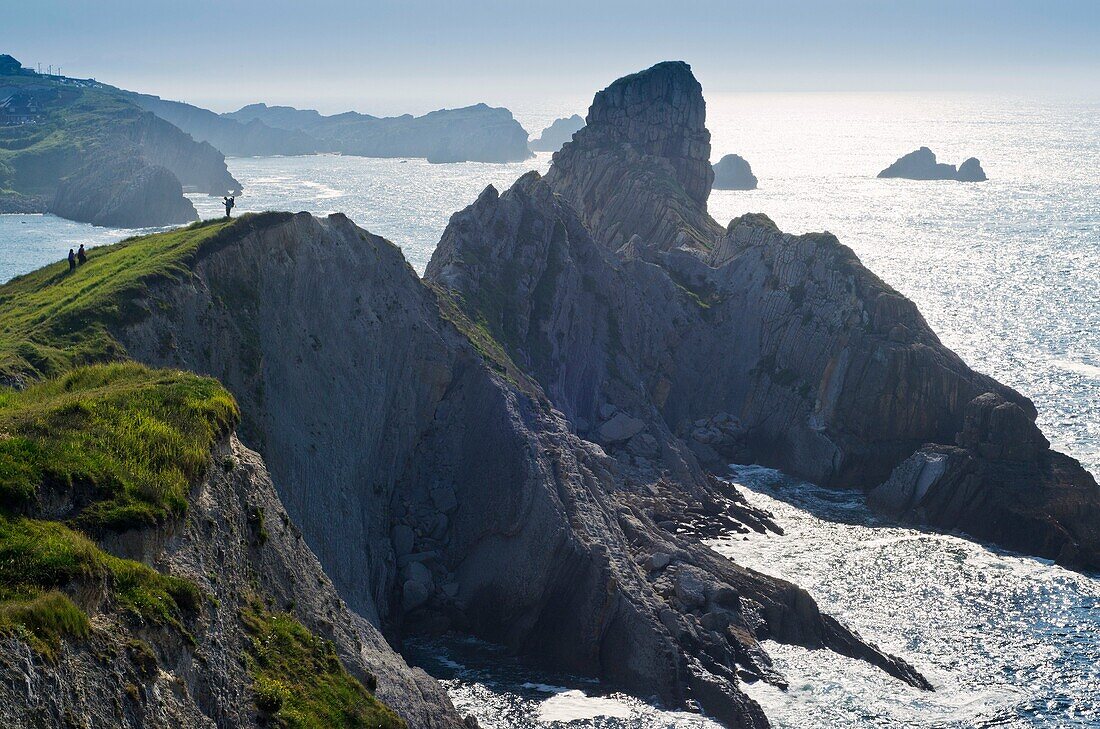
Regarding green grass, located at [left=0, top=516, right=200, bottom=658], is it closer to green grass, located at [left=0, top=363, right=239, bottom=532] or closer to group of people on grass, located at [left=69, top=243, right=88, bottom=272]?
green grass, located at [left=0, top=363, right=239, bottom=532]

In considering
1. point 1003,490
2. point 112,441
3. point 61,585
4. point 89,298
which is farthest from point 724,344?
point 61,585

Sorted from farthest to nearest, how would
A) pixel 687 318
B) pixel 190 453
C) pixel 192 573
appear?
1. pixel 687 318
2. pixel 190 453
3. pixel 192 573

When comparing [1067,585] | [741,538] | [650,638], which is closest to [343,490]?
[650,638]

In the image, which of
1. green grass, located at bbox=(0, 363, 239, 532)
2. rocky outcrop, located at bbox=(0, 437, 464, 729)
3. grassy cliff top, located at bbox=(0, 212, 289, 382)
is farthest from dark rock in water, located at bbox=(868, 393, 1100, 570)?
green grass, located at bbox=(0, 363, 239, 532)

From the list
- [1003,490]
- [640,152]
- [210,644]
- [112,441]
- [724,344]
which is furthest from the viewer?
[640,152]

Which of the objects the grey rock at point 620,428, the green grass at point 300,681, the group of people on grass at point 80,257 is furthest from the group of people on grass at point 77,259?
the grey rock at point 620,428

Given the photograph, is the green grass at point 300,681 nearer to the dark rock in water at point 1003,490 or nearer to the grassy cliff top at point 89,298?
the grassy cliff top at point 89,298

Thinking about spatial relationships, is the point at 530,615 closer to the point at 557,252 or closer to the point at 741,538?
the point at 741,538

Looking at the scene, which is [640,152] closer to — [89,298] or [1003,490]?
[1003,490]
